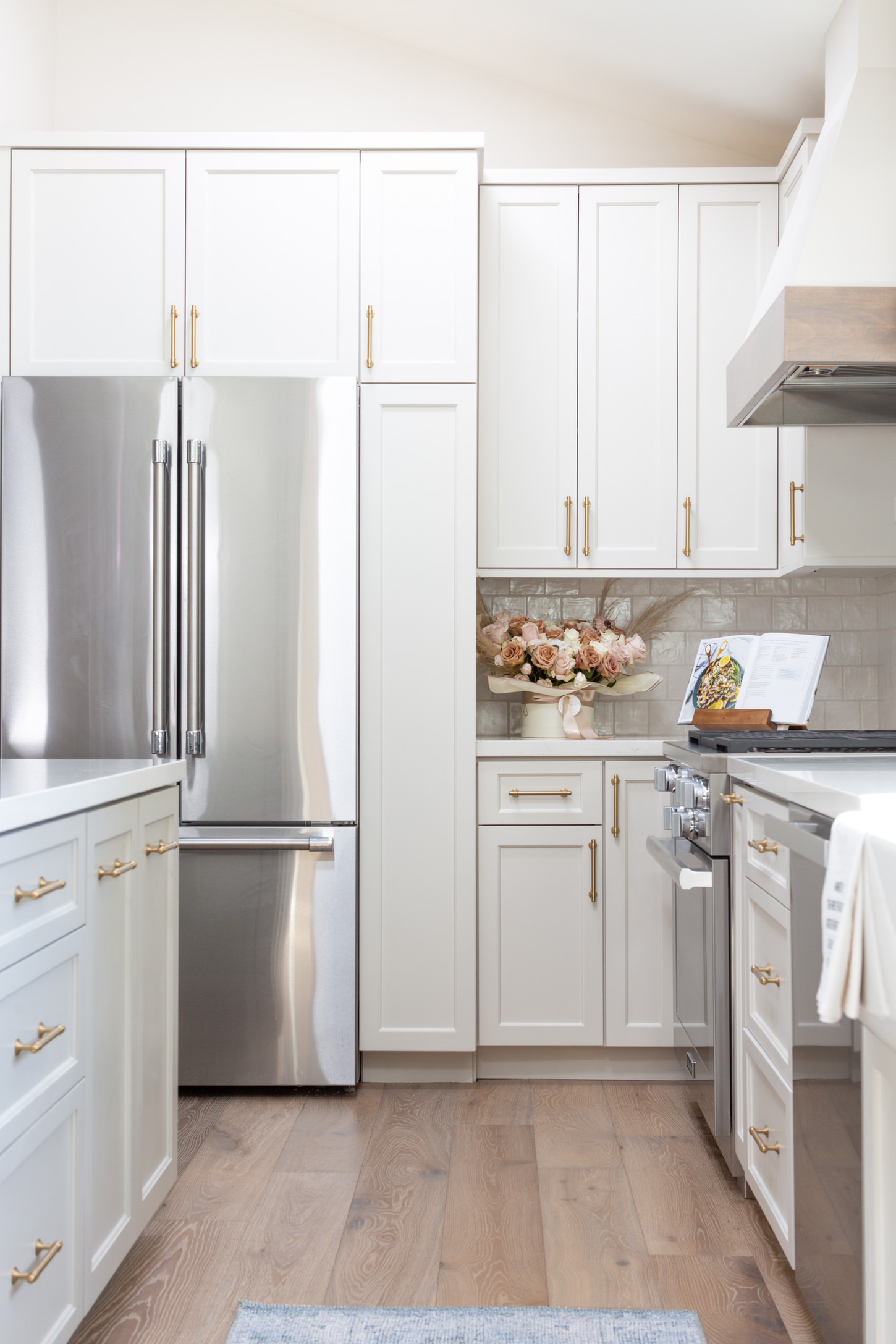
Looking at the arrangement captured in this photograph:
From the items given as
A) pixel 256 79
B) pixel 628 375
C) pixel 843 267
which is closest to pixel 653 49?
pixel 628 375

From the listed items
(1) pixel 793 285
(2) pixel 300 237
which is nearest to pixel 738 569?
(1) pixel 793 285

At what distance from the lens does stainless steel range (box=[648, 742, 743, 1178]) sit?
6.73 ft

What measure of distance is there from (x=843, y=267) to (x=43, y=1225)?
2303 millimetres

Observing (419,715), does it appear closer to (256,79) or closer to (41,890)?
(41,890)

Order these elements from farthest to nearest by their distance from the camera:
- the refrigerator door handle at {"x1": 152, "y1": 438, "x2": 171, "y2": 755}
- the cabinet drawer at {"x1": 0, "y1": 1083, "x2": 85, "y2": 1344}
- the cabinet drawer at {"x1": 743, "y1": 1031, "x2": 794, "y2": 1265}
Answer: the refrigerator door handle at {"x1": 152, "y1": 438, "x2": 171, "y2": 755}
the cabinet drawer at {"x1": 743, "y1": 1031, "x2": 794, "y2": 1265}
the cabinet drawer at {"x1": 0, "y1": 1083, "x2": 85, "y2": 1344}

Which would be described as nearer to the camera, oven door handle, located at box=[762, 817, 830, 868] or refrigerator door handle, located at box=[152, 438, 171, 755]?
oven door handle, located at box=[762, 817, 830, 868]

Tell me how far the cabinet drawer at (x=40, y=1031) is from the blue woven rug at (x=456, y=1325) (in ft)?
1.81

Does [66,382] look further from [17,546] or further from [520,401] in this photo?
[520,401]

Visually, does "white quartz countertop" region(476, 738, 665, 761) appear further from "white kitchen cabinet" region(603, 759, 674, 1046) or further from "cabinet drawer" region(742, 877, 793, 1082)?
"cabinet drawer" region(742, 877, 793, 1082)

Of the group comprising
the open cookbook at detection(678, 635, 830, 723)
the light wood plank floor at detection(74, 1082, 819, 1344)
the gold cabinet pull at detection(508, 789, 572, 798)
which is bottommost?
the light wood plank floor at detection(74, 1082, 819, 1344)

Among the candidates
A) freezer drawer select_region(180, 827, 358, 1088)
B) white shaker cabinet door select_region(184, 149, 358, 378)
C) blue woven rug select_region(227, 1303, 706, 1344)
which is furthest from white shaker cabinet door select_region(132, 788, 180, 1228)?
white shaker cabinet door select_region(184, 149, 358, 378)

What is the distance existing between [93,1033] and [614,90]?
3.05 meters

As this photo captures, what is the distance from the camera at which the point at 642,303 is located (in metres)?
2.87

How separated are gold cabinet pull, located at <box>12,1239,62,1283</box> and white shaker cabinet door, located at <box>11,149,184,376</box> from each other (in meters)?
2.11
